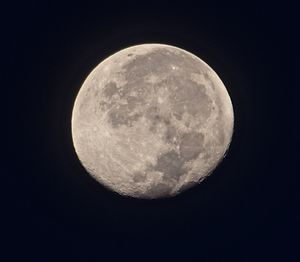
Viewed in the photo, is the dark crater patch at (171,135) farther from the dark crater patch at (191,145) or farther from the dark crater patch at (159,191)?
the dark crater patch at (159,191)

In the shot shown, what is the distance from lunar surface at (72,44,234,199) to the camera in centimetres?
871

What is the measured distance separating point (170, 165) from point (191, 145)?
467 mm

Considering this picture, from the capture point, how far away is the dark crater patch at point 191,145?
8828 mm

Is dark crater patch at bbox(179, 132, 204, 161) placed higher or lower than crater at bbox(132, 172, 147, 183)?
higher

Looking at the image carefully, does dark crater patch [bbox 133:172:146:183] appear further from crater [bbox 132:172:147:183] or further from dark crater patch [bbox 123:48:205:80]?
dark crater patch [bbox 123:48:205:80]

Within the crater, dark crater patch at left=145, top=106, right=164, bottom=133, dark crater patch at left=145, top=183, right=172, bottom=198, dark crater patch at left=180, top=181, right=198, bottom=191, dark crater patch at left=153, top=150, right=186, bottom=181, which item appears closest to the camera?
dark crater patch at left=145, top=106, right=164, bottom=133

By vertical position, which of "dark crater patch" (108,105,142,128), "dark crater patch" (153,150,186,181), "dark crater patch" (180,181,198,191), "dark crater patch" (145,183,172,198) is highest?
"dark crater patch" (108,105,142,128)

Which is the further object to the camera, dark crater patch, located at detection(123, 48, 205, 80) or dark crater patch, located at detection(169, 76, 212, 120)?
dark crater patch, located at detection(123, 48, 205, 80)

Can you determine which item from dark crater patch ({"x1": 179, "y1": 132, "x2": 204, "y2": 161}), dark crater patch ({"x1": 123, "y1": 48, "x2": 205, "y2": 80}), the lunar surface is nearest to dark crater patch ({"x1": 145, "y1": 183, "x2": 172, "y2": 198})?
the lunar surface

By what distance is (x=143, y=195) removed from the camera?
9305 mm

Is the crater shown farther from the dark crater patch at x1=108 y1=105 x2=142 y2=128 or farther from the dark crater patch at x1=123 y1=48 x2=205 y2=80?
the dark crater patch at x1=123 y1=48 x2=205 y2=80

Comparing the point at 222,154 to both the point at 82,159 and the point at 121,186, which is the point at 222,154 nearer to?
the point at 121,186

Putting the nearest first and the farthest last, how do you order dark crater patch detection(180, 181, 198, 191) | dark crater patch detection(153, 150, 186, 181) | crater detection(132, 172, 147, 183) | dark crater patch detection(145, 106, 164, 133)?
1. dark crater patch detection(145, 106, 164, 133)
2. dark crater patch detection(153, 150, 186, 181)
3. crater detection(132, 172, 147, 183)
4. dark crater patch detection(180, 181, 198, 191)

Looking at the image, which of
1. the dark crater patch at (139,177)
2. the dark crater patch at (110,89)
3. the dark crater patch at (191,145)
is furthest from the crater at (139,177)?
the dark crater patch at (110,89)
